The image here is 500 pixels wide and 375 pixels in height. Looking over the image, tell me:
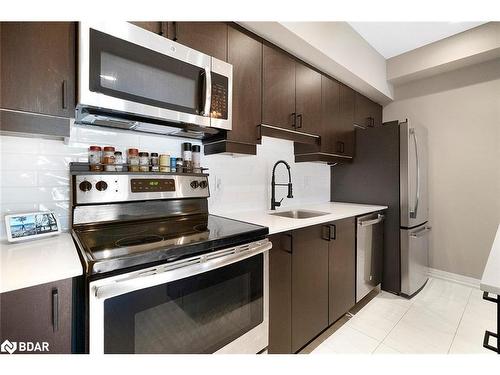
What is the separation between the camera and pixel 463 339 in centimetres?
163

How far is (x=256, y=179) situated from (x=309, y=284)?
93 cm

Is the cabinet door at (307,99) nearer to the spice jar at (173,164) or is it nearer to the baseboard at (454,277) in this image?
the spice jar at (173,164)

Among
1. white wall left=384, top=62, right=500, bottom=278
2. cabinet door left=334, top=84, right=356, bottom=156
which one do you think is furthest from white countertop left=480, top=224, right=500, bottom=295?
white wall left=384, top=62, right=500, bottom=278

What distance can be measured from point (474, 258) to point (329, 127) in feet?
6.99

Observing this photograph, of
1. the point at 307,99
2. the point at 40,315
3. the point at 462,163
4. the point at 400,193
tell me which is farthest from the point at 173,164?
the point at 462,163

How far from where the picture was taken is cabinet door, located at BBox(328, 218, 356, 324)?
1.70 metres

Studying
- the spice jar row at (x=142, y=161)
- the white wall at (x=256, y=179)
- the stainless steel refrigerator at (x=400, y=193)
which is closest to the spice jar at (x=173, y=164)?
the spice jar row at (x=142, y=161)

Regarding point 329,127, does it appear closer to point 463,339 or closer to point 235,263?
point 235,263

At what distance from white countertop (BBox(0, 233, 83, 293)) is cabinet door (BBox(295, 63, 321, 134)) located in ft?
5.51

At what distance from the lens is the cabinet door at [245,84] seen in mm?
1485

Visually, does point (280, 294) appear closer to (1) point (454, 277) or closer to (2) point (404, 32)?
(1) point (454, 277)

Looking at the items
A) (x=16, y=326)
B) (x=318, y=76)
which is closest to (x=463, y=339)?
(x=318, y=76)

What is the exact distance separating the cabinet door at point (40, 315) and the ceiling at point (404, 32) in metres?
2.85

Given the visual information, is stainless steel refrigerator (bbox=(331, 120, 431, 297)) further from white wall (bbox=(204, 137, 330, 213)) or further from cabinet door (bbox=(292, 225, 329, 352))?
cabinet door (bbox=(292, 225, 329, 352))
